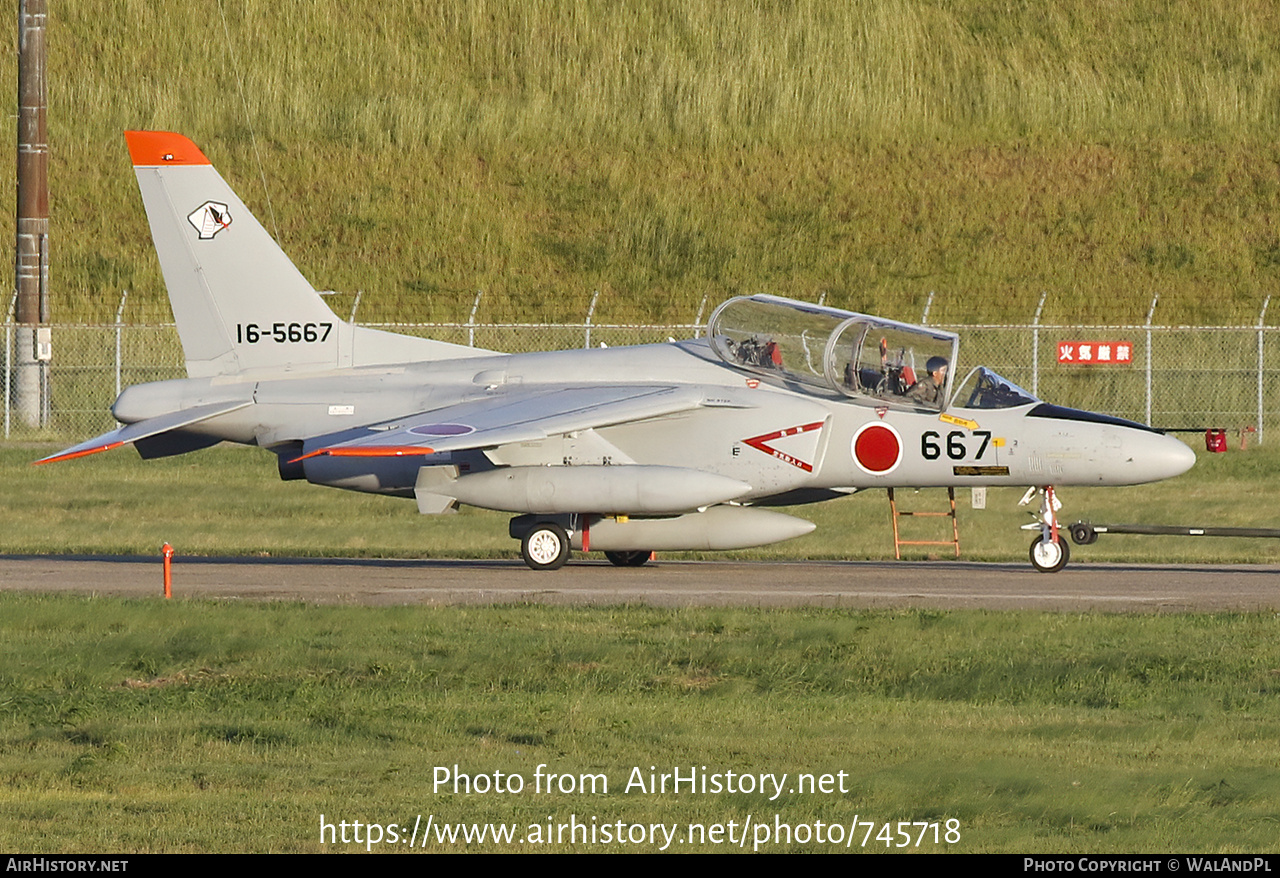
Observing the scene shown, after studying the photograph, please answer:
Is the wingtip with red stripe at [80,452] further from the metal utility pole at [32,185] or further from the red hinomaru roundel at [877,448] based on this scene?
the metal utility pole at [32,185]

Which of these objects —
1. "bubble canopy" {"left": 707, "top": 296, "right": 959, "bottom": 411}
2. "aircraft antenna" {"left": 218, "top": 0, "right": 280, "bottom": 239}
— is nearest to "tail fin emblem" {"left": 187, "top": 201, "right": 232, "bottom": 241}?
"bubble canopy" {"left": 707, "top": 296, "right": 959, "bottom": 411}

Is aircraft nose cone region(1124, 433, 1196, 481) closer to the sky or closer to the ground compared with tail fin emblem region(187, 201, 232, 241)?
closer to the ground

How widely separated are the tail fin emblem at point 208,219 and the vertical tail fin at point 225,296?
0.01 m

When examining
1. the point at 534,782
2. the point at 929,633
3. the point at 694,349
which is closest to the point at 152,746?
the point at 534,782

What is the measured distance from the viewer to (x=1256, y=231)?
4681 centimetres

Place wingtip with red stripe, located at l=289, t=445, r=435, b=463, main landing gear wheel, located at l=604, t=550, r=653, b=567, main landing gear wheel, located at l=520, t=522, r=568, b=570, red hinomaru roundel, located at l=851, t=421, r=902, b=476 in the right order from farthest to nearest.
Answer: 1. main landing gear wheel, located at l=604, t=550, r=653, b=567
2. main landing gear wheel, located at l=520, t=522, r=568, b=570
3. red hinomaru roundel, located at l=851, t=421, r=902, b=476
4. wingtip with red stripe, located at l=289, t=445, r=435, b=463

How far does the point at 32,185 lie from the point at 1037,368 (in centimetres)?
1930

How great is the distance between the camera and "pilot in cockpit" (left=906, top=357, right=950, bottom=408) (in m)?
18.8

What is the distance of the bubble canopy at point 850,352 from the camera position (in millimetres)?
18781

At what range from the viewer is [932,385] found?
18.8m

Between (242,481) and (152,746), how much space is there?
18.9 metres

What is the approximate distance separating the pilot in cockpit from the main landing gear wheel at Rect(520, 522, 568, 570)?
4085mm

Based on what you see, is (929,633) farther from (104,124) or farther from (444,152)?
(104,124)

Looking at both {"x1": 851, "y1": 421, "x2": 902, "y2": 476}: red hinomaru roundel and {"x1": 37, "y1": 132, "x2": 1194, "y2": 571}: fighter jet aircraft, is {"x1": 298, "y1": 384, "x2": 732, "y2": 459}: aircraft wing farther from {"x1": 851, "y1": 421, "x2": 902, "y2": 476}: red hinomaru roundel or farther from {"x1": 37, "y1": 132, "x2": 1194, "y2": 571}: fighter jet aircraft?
{"x1": 851, "y1": 421, "x2": 902, "y2": 476}: red hinomaru roundel
